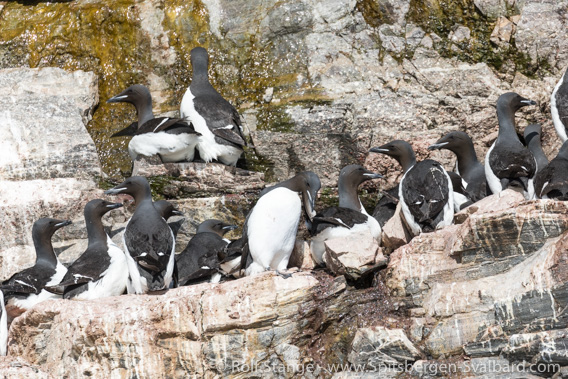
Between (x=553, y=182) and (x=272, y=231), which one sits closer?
(x=553, y=182)

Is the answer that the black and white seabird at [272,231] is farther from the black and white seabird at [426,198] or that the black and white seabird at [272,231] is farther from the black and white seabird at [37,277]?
the black and white seabird at [37,277]

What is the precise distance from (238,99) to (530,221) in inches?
212

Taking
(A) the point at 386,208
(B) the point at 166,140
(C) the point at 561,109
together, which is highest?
(C) the point at 561,109

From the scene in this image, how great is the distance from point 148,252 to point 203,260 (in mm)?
784

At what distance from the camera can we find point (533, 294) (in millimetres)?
6426

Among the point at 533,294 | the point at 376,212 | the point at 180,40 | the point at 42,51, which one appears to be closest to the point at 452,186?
the point at 376,212

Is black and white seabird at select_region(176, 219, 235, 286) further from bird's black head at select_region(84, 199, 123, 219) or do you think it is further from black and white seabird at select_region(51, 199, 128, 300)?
bird's black head at select_region(84, 199, 123, 219)

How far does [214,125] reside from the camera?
394 inches

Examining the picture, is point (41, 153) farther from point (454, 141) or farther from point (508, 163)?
point (508, 163)

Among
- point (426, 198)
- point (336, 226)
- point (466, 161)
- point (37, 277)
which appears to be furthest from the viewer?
point (466, 161)

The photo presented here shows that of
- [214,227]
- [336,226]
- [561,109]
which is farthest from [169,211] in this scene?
[561,109]

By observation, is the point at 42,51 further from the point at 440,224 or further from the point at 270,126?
the point at 440,224

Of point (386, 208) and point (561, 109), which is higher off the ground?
point (561, 109)

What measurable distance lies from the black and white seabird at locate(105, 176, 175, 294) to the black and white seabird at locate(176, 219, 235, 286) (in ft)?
1.23
